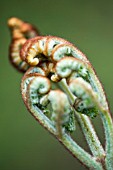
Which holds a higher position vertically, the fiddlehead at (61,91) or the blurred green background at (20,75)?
the fiddlehead at (61,91)

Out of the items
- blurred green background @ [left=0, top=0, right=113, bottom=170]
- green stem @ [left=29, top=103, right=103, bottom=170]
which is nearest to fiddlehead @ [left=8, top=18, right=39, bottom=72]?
green stem @ [left=29, top=103, right=103, bottom=170]

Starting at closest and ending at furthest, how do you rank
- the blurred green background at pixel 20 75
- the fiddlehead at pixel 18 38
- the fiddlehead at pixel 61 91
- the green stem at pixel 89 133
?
the fiddlehead at pixel 61 91 < the green stem at pixel 89 133 < the fiddlehead at pixel 18 38 < the blurred green background at pixel 20 75

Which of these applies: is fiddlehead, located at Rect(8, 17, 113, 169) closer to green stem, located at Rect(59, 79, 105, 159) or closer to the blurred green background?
green stem, located at Rect(59, 79, 105, 159)

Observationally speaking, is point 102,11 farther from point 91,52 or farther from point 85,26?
point 91,52

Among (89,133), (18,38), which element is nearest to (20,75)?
(18,38)

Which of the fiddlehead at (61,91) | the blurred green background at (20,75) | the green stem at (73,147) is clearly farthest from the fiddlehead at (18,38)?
the blurred green background at (20,75)

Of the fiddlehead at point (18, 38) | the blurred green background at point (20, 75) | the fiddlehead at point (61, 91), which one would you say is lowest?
the blurred green background at point (20, 75)

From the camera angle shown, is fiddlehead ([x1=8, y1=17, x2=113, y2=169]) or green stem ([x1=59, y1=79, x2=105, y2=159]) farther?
green stem ([x1=59, y1=79, x2=105, y2=159])

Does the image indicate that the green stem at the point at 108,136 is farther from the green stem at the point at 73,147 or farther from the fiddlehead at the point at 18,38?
the fiddlehead at the point at 18,38
